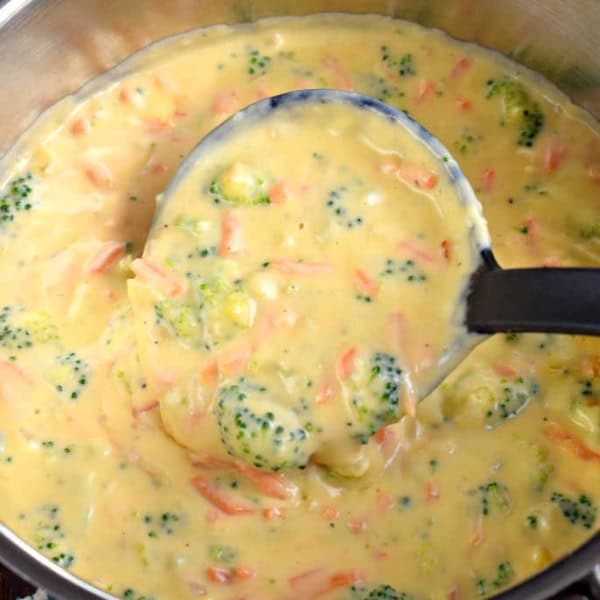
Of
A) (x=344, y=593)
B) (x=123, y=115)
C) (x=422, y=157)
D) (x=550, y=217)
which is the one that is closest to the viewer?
(x=344, y=593)

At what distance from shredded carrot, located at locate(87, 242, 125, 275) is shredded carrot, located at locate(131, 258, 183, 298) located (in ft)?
0.68

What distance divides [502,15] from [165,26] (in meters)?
0.95

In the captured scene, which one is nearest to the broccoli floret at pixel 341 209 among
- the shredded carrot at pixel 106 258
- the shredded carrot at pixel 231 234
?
the shredded carrot at pixel 231 234

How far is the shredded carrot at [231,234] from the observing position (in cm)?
213

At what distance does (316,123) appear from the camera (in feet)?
7.36

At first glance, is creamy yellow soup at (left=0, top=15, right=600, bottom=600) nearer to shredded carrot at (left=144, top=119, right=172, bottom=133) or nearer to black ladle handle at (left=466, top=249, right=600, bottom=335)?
black ladle handle at (left=466, top=249, right=600, bottom=335)

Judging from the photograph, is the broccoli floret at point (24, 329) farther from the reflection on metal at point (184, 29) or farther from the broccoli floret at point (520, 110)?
the broccoli floret at point (520, 110)

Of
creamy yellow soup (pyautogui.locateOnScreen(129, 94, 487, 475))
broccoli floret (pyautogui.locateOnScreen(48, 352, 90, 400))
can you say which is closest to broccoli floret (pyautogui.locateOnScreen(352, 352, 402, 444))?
creamy yellow soup (pyautogui.locateOnScreen(129, 94, 487, 475))

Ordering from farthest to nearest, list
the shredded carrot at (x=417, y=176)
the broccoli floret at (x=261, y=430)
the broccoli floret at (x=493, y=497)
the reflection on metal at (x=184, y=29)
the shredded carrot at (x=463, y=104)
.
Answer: the shredded carrot at (x=463, y=104) < the reflection on metal at (x=184, y=29) < the shredded carrot at (x=417, y=176) < the broccoli floret at (x=493, y=497) < the broccoli floret at (x=261, y=430)

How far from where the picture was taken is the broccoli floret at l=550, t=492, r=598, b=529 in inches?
78.0

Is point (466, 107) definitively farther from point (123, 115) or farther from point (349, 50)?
point (123, 115)

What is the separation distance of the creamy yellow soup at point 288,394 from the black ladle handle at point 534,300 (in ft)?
0.33

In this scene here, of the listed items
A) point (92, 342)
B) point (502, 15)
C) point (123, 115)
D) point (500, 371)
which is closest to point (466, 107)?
point (502, 15)

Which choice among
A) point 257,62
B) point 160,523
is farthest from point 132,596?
point 257,62
